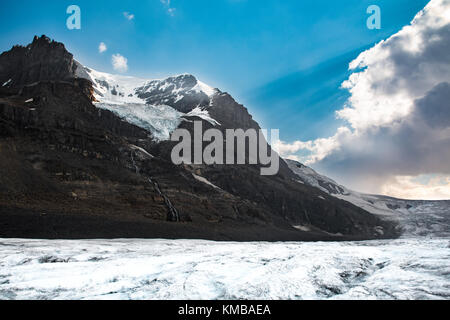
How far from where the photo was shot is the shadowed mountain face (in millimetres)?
32884

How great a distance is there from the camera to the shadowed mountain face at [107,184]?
32884 millimetres

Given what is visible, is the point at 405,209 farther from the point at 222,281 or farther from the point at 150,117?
the point at 222,281

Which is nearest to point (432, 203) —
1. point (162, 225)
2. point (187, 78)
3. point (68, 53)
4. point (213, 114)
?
point (213, 114)

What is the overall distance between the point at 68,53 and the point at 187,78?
75524 mm

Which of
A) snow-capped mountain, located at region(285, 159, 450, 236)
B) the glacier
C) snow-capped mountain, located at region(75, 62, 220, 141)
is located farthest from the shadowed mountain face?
snow-capped mountain, located at region(285, 159, 450, 236)

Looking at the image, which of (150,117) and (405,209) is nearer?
(150,117)

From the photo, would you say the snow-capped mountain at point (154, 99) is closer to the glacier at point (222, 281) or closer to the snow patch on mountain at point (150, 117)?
the snow patch on mountain at point (150, 117)

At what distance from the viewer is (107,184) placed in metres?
43.5

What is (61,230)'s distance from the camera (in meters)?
27.2

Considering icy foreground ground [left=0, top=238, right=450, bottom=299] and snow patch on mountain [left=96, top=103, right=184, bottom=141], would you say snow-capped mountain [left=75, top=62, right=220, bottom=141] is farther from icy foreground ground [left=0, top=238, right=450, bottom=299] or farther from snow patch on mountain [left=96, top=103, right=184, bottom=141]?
icy foreground ground [left=0, top=238, right=450, bottom=299]

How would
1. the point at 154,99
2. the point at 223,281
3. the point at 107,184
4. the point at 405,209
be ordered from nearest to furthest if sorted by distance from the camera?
the point at 223,281, the point at 107,184, the point at 154,99, the point at 405,209

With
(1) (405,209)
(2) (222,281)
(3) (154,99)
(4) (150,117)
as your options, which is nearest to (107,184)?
(2) (222,281)

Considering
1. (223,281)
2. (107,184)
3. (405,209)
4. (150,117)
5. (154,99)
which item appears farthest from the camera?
(405,209)
